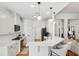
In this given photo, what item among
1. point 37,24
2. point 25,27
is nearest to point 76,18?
point 37,24

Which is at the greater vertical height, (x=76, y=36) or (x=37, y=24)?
(x=37, y=24)

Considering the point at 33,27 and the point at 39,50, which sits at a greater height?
the point at 33,27

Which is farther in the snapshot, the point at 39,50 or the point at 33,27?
the point at 33,27

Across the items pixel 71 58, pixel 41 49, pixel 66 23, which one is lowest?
pixel 41 49

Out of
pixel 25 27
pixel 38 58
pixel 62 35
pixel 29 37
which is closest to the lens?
pixel 38 58

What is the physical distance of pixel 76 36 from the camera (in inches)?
309

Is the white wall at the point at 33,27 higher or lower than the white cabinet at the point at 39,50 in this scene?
higher

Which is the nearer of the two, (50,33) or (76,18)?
(76,18)

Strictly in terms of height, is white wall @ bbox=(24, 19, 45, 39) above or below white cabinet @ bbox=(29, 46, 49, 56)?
above

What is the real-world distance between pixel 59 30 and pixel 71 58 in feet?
23.4

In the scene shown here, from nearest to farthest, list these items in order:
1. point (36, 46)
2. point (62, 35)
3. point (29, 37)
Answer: point (36, 46)
point (62, 35)
point (29, 37)

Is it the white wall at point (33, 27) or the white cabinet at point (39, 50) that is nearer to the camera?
the white cabinet at point (39, 50)

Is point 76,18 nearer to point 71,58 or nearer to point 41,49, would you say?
point 41,49

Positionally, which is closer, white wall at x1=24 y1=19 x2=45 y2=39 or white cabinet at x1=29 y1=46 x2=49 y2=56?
white cabinet at x1=29 y1=46 x2=49 y2=56
